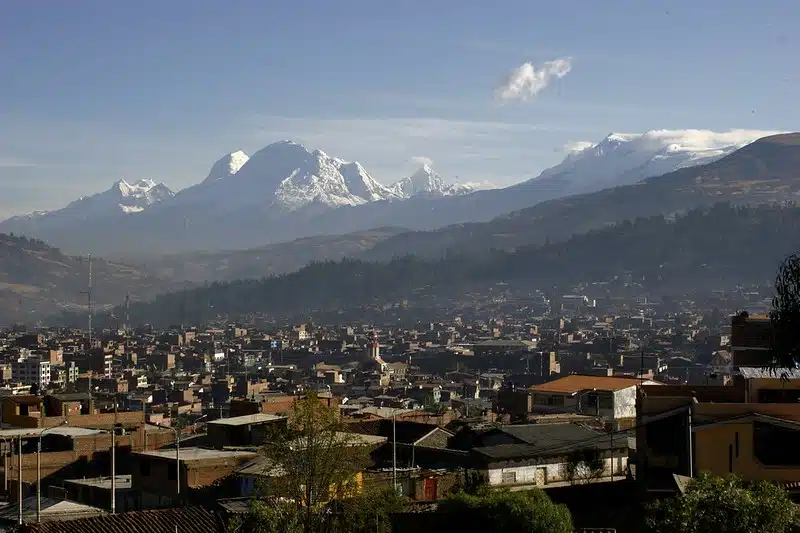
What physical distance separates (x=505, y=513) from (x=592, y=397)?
22183mm

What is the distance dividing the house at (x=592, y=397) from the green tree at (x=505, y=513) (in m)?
18.1

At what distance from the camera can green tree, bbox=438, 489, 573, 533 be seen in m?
20.7

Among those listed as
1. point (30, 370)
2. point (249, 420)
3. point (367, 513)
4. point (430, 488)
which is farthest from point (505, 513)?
point (30, 370)

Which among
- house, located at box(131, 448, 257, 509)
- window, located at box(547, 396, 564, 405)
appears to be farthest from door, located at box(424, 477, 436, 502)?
window, located at box(547, 396, 564, 405)

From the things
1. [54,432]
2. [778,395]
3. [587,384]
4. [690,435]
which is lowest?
[54,432]

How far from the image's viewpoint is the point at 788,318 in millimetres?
14375

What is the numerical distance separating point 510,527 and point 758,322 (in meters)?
20.4

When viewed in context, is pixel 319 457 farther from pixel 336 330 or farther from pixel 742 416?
pixel 336 330

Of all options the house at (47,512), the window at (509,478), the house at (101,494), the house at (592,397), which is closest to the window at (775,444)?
the window at (509,478)

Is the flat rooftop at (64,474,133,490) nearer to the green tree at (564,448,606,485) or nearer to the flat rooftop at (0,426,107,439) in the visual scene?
the flat rooftop at (0,426,107,439)

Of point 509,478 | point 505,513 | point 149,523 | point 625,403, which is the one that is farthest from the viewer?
point 625,403

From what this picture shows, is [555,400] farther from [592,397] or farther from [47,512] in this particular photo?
[47,512]

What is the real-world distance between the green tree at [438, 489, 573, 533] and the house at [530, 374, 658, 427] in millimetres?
18090

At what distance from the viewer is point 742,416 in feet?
80.4
